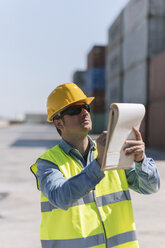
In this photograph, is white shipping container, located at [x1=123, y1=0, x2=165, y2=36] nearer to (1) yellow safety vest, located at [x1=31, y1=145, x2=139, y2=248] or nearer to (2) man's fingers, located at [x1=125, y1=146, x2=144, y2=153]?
(1) yellow safety vest, located at [x1=31, y1=145, x2=139, y2=248]

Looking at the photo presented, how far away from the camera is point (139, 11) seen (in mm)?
27859

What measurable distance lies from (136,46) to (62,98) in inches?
1101

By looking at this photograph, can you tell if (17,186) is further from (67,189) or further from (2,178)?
(67,189)

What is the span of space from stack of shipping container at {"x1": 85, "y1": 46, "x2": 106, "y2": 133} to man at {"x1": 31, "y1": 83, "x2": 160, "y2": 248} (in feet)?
157

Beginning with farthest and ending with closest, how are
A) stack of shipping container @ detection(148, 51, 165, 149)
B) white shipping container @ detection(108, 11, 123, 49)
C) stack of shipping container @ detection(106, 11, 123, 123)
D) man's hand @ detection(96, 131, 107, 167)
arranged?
stack of shipping container @ detection(106, 11, 123, 123) < white shipping container @ detection(108, 11, 123, 49) < stack of shipping container @ detection(148, 51, 165, 149) < man's hand @ detection(96, 131, 107, 167)

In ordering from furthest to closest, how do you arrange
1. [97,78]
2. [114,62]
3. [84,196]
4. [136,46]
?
[97,78], [114,62], [136,46], [84,196]

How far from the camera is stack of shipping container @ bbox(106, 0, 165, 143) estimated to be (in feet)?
85.7

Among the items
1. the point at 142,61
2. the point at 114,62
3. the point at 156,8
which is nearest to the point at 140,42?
the point at 142,61

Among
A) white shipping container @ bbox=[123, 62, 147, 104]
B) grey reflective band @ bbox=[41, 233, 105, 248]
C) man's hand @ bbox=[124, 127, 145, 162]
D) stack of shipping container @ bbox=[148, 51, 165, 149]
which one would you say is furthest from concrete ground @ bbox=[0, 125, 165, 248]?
white shipping container @ bbox=[123, 62, 147, 104]

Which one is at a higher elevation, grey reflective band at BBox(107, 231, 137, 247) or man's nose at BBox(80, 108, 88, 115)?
man's nose at BBox(80, 108, 88, 115)

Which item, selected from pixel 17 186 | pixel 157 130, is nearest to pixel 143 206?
pixel 17 186

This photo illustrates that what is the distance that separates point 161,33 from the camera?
26.2 metres

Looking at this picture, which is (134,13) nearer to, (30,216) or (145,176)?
(30,216)

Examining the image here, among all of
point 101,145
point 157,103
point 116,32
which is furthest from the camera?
point 116,32
